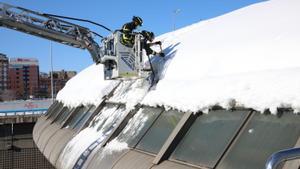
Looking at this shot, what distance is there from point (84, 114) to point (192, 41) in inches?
177

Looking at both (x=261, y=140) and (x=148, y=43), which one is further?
(x=148, y=43)

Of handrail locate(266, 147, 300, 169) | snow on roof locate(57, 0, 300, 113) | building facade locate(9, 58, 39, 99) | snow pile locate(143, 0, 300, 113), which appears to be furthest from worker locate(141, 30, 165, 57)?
building facade locate(9, 58, 39, 99)

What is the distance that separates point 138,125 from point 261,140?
11.6 feet

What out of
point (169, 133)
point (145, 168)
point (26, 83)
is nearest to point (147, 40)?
point (169, 133)

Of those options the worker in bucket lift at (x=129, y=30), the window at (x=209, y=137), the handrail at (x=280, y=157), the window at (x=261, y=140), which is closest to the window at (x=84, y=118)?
the worker in bucket lift at (x=129, y=30)

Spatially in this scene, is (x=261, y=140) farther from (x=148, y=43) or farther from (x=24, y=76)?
(x=24, y=76)

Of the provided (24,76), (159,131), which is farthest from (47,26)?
(24,76)

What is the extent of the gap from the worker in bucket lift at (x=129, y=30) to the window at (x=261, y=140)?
5849 millimetres

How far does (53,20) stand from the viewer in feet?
52.6

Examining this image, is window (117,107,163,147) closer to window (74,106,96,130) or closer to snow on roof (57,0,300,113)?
snow on roof (57,0,300,113)

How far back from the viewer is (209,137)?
5395 millimetres

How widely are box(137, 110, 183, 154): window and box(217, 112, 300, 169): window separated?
1.75 metres

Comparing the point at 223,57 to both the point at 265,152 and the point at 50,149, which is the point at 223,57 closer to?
the point at 265,152

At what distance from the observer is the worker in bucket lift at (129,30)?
1026 centimetres
